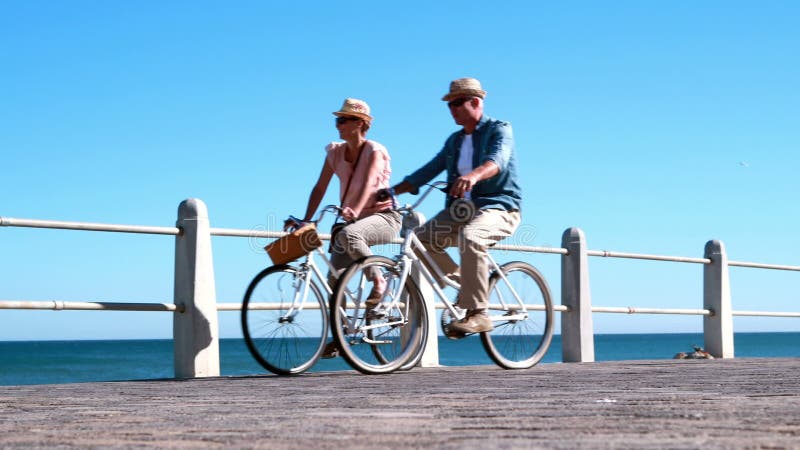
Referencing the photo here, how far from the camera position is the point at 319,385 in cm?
Result: 534

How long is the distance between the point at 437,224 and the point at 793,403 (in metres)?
3.16

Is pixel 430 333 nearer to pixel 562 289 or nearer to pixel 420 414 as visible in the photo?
pixel 562 289

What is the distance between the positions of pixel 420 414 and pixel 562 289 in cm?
612

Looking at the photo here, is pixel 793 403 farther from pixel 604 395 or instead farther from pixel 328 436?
pixel 328 436

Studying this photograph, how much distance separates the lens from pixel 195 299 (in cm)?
688

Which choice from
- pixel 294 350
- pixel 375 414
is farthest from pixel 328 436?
pixel 294 350

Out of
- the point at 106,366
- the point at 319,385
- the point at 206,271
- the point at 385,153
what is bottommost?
the point at 106,366

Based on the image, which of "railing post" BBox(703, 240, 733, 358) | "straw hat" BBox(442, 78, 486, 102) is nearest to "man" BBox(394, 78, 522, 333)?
"straw hat" BBox(442, 78, 486, 102)

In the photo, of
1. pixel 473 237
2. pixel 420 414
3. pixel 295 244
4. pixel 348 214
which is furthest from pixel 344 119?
pixel 420 414

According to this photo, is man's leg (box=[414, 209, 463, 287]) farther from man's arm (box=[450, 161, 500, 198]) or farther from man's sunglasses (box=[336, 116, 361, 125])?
man's sunglasses (box=[336, 116, 361, 125])

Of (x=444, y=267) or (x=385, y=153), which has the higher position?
(x=385, y=153)

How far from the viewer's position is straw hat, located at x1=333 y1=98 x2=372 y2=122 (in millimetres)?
6652

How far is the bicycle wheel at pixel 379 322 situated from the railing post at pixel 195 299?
1.00 meters

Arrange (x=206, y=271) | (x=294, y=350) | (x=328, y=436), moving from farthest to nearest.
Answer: (x=206, y=271) → (x=294, y=350) → (x=328, y=436)
